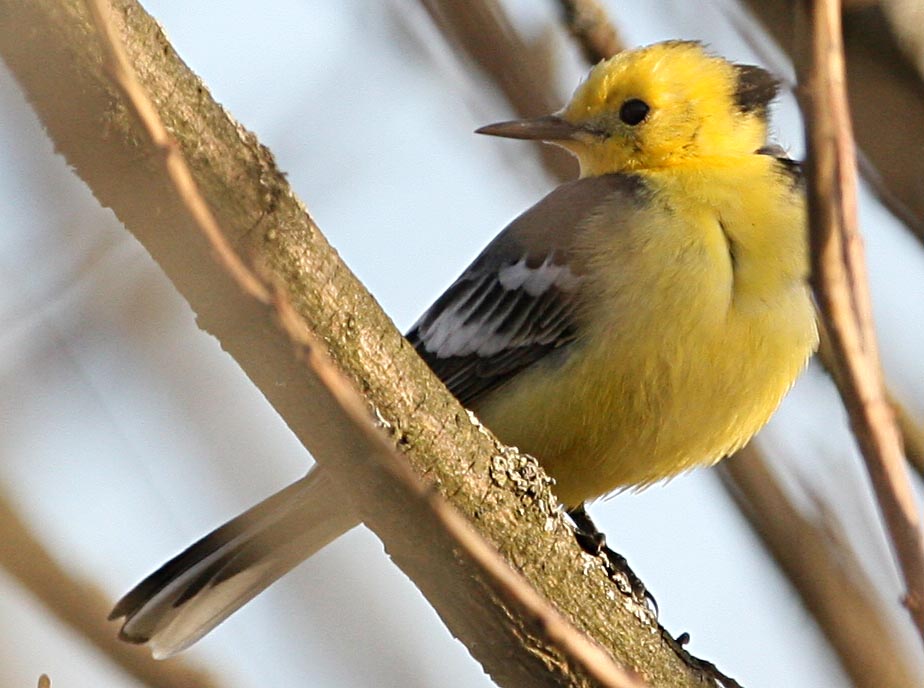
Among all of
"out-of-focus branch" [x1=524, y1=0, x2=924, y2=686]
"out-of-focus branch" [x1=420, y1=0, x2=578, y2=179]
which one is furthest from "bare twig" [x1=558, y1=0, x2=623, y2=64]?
"out-of-focus branch" [x1=420, y1=0, x2=578, y2=179]

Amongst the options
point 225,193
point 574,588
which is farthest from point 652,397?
point 225,193

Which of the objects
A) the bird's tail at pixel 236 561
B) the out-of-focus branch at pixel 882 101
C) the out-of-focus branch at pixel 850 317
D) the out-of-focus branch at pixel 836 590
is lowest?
the out-of-focus branch at pixel 836 590

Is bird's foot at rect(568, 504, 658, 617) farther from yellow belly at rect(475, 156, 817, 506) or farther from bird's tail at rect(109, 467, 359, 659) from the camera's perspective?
bird's tail at rect(109, 467, 359, 659)

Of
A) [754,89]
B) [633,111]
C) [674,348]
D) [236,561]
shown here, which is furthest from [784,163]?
[236,561]

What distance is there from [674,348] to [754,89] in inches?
61.4

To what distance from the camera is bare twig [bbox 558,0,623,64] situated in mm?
4398

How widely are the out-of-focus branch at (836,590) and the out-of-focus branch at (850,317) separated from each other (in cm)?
138

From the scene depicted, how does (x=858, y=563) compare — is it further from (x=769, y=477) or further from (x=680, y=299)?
(x=680, y=299)

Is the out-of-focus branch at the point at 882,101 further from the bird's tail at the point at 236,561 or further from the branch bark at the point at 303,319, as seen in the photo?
the bird's tail at the point at 236,561

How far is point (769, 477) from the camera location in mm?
4008

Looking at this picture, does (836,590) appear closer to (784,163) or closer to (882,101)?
(882,101)

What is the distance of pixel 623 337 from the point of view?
15.1 ft

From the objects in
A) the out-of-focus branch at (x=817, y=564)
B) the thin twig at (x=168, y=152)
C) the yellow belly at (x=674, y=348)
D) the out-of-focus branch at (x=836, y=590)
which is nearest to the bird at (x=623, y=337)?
the yellow belly at (x=674, y=348)

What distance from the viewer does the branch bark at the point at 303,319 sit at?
2.51m
